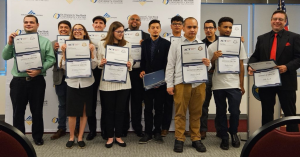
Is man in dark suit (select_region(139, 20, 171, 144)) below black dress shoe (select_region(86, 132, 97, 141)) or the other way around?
the other way around

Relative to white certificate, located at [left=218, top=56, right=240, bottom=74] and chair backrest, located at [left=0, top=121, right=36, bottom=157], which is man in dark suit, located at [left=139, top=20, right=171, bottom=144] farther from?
chair backrest, located at [left=0, top=121, right=36, bottom=157]

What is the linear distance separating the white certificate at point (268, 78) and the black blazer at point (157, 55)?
1210 millimetres

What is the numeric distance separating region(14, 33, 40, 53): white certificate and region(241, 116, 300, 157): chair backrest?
3.17 m

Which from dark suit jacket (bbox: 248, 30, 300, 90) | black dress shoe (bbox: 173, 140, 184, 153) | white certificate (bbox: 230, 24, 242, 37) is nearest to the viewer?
dark suit jacket (bbox: 248, 30, 300, 90)

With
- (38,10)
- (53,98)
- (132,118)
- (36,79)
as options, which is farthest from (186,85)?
(38,10)

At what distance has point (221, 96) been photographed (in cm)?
340

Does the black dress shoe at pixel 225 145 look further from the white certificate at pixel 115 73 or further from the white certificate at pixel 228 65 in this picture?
the white certificate at pixel 115 73

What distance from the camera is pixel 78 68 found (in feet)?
10.7

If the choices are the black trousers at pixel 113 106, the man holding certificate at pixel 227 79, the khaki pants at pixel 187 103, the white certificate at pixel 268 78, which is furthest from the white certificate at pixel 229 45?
the black trousers at pixel 113 106

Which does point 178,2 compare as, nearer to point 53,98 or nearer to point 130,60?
point 130,60

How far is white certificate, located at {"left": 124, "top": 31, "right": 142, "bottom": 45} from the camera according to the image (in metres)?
3.89

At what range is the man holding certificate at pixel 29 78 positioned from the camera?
334 cm

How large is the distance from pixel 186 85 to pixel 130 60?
2.83 ft

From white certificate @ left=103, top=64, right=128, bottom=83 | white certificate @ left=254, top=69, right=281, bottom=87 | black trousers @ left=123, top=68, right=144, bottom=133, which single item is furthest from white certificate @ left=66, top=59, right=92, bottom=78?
white certificate @ left=254, top=69, right=281, bottom=87
